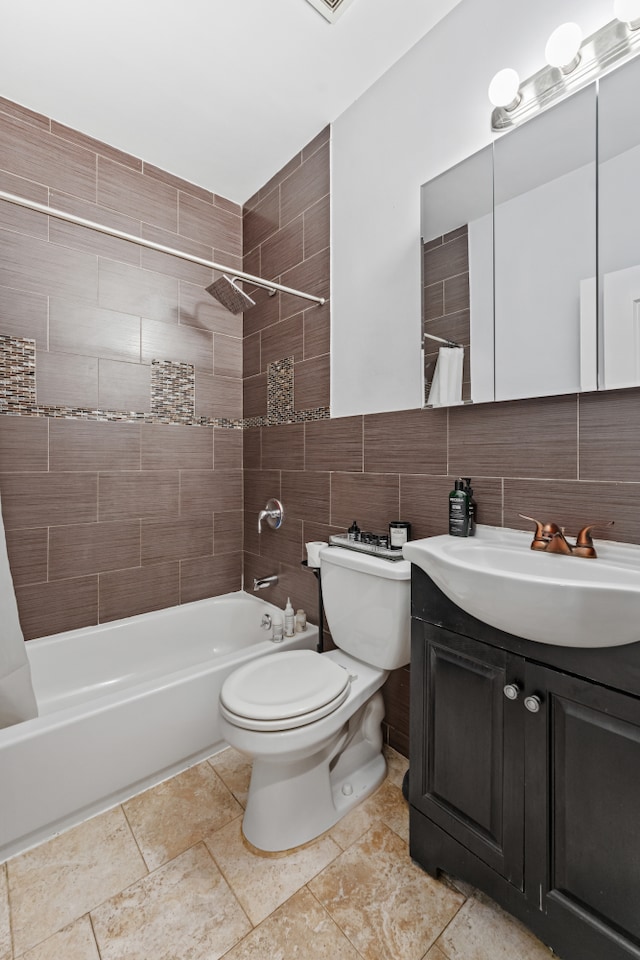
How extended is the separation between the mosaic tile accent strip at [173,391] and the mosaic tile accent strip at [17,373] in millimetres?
512

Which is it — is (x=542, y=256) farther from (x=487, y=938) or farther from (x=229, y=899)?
(x=229, y=899)

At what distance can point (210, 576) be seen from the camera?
2.45 meters

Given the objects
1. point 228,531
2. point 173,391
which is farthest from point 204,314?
point 228,531

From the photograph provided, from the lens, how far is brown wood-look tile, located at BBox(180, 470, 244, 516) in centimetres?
235

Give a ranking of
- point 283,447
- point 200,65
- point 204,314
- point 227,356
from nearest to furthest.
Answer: point 200,65, point 283,447, point 204,314, point 227,356

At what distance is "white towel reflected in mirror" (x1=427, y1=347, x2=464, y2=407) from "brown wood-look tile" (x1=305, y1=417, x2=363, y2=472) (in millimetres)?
396

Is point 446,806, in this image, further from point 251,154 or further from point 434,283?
point 251,154

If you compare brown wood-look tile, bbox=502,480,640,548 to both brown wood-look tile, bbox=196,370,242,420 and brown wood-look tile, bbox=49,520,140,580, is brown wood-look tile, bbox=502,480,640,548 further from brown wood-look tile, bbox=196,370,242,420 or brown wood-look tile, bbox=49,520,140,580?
brown wood-look tile, bbox=49,520,140,580

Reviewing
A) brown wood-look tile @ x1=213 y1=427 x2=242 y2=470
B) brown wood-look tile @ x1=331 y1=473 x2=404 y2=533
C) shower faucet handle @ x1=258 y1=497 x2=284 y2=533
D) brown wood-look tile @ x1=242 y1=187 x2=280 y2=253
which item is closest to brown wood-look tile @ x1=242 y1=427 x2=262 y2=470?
brown wood-look tile @ x1=213 y1=427 x2=242 y2=470

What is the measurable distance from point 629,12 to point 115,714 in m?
2.40

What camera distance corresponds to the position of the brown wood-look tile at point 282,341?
2.12 meters

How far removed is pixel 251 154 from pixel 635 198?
178 cm

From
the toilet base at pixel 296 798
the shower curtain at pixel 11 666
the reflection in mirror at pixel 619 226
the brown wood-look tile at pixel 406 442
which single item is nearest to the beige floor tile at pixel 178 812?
the toilet base at pixel 296 798

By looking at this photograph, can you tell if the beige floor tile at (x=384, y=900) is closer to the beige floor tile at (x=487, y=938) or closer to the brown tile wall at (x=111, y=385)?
the beige floor tile at (x=487, y=938)
